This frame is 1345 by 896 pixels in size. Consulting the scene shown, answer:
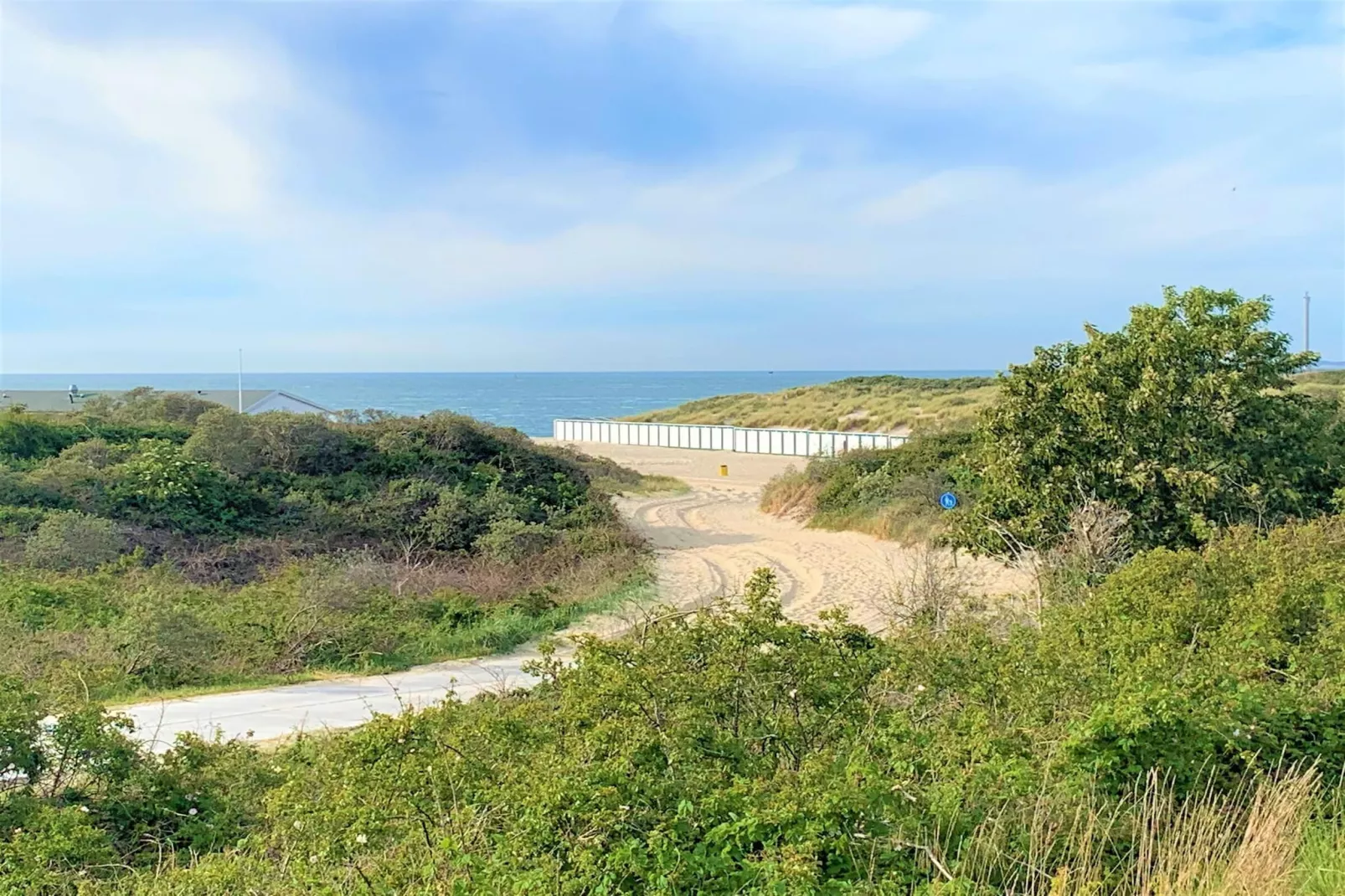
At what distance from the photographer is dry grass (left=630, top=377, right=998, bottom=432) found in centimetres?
4519

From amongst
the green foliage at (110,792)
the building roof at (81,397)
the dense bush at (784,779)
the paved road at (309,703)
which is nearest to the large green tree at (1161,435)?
the dense bush at (784,779)

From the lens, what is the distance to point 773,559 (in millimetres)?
16766

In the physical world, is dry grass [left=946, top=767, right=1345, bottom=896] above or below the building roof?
below

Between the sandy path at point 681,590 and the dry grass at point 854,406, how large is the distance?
1597cm

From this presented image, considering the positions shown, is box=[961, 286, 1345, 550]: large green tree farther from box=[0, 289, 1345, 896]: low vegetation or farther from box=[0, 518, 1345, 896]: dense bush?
box=[0, 518, 1345, 896]: dense bush

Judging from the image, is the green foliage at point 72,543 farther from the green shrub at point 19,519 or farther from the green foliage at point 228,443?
the green foliage at point 228,443

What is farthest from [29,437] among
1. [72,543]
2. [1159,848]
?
[1159,848]

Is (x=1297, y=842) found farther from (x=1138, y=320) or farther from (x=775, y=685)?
(x=1138, y=320)

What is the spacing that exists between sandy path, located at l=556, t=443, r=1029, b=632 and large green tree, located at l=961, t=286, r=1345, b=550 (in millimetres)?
1318

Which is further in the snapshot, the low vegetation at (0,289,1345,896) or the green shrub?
the green shrub

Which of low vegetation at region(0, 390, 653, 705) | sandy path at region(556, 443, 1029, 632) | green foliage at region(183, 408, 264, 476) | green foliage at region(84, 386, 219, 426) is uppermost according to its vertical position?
green foliage at region(84, 386, 219, 426)

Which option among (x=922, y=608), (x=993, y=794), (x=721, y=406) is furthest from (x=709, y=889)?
(x=721, y=406)

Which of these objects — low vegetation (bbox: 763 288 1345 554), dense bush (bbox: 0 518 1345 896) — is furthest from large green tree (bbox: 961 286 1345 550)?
dense bush (bbox: 0 518 1345 896)

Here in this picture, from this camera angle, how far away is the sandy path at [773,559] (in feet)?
43.8
